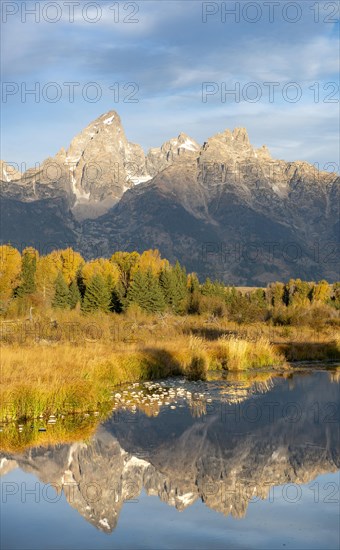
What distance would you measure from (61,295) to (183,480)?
7345 centimetres

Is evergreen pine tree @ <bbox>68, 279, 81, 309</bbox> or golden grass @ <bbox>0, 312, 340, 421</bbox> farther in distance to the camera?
evergreen pine tree @ <bbox>68, 279, 81, 309</bbox>

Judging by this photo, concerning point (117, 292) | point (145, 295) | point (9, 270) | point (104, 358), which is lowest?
point (145, 295)

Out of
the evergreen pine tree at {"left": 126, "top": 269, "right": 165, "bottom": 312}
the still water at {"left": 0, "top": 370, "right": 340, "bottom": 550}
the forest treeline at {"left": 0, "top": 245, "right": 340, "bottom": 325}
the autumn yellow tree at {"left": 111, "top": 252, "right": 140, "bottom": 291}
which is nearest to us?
the still water at {"left": 0, "top": 370, "right": 340, "bottom": 550}

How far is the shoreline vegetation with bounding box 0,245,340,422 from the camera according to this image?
82.6 ft

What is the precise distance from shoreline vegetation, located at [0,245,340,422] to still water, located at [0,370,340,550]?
1744 millimetres

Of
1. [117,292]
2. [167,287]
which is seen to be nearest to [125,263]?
[167,287]

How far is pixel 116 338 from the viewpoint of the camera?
46.9 meters

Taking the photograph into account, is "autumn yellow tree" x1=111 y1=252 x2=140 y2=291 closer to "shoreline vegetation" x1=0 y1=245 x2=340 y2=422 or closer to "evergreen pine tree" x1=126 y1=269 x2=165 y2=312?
"shoreline vegetation" x1=0 y1=245 x2=340 y2=422

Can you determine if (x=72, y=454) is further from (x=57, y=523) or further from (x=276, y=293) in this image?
(x=276, y=293)

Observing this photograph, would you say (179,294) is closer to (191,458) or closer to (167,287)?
(167,287)

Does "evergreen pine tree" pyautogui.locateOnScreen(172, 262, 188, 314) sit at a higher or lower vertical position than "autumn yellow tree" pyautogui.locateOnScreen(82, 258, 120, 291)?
lower

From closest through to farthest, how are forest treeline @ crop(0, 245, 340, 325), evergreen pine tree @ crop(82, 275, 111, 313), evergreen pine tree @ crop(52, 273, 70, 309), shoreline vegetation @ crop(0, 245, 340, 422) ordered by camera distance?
shoreline vegetation @ crop(0, 245, 340, 422)
forest treeline @ crop(0, 245, 340, 325)
evergreen pine tree @ crop(82, 275, 111, 313)
evergreen pine tree @ crop(52, 273, 70, 309)

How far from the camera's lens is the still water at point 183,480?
13.7 m

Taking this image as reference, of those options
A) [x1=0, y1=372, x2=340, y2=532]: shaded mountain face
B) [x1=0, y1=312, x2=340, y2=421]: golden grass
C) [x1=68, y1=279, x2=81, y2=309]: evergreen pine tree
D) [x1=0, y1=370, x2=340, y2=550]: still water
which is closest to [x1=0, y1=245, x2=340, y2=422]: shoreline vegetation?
[x1=0, y1=312, x2=340, y2=421]: golden grass
